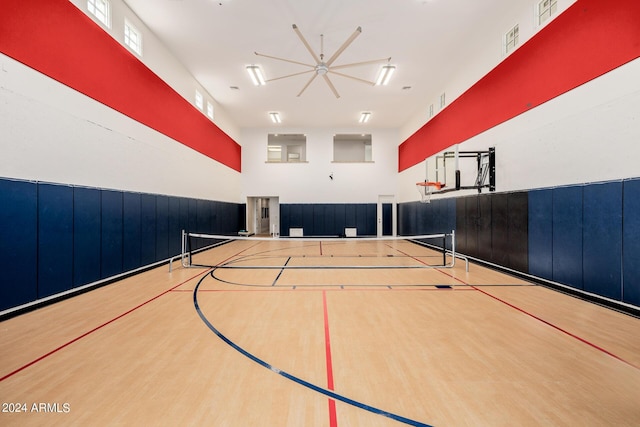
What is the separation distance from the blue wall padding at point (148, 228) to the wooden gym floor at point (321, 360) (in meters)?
2.25

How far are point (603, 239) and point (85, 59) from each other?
10113 mm

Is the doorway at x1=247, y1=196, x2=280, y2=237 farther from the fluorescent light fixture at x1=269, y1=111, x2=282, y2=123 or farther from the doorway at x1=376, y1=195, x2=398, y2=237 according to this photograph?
the doorway at x1=376, y1=195, x2=398, y2=237

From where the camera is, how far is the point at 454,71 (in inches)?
389

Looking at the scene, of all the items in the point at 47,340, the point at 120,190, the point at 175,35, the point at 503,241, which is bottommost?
the point at 47,340

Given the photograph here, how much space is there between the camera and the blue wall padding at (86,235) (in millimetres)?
5137

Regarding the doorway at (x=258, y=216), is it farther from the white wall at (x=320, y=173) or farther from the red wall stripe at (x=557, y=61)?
the red wall stripe at (x=557, y=61)

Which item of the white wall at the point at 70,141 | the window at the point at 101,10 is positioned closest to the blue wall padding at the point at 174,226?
the white wall at the point at 70,141

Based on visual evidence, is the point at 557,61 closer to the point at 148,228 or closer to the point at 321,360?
the point at 321,360

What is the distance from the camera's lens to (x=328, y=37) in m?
7.90

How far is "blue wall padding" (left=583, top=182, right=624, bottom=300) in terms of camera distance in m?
4.34

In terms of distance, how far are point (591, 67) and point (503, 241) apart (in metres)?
4.05

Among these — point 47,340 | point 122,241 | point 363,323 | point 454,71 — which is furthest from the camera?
point 454,71

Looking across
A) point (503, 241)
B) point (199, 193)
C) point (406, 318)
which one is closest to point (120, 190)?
point (199, 193)

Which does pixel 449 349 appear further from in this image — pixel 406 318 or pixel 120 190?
pixel 120 190
